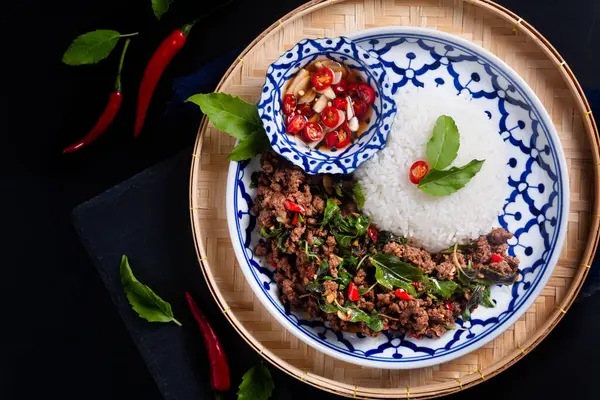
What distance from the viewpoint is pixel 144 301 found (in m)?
3.56

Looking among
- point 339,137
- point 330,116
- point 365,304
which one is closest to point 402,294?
point 365,304

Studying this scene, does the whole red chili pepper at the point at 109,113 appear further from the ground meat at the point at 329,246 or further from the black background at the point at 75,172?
the ground meat at the point at 329,246

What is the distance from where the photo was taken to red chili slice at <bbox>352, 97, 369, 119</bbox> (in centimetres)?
317

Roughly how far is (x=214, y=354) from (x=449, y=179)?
175 centimetres

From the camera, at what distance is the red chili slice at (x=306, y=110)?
126 inches

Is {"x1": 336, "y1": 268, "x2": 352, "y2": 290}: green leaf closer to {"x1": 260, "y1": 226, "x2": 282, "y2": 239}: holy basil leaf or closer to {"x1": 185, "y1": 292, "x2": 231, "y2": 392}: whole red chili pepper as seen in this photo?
{"x1": 260, "y1": 226, "x2": 282, "y2": 239}: holy basil leaf

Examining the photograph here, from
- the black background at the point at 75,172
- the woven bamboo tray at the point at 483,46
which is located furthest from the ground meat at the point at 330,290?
the black background at the point at 75,172

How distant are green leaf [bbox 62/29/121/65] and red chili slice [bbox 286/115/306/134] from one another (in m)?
1.40

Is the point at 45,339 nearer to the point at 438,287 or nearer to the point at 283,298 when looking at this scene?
the point at 283,298

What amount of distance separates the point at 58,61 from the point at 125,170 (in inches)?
33.1

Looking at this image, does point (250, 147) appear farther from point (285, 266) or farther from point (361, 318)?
point (361, 318)

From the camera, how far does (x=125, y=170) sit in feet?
12.8

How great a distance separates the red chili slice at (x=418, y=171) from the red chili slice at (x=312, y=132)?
52 cm

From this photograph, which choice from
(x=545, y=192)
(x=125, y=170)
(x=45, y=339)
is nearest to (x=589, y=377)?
(x=545, y=192)
